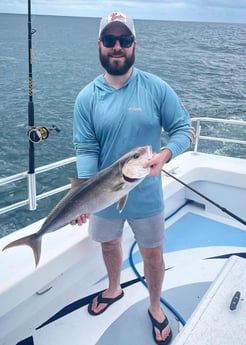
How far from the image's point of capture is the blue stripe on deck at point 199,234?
4.38 metres

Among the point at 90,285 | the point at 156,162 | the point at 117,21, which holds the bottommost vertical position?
the point at 90,285

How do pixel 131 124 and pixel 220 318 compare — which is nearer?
pixel 220 318

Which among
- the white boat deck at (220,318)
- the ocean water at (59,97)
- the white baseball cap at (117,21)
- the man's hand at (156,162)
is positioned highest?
the white baseball cap at (117,21)

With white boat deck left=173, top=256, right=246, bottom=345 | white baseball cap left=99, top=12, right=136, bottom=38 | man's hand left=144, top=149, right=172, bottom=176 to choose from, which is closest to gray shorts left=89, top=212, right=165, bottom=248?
man's hand left=144, top=149, right=172, bottom=176

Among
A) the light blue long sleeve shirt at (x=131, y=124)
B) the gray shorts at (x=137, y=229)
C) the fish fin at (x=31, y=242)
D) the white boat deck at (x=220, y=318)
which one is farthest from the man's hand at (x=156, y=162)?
the fish fin at (x=31, y=242)

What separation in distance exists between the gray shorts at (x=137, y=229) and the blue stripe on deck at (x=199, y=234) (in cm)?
149

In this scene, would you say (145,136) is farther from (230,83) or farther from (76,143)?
(230,83)

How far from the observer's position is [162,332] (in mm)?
3008

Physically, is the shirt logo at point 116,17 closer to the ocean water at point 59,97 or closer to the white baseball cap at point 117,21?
the white baseball cap at point 117,21

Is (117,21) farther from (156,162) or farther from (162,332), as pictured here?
(162,332)

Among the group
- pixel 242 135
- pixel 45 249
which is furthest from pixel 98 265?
pixel 242 135

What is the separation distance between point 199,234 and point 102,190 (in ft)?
8.59

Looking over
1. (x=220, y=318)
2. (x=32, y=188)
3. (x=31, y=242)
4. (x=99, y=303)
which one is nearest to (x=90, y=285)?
(x=99, y=303)

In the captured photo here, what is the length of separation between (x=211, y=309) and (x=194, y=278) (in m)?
2.15
